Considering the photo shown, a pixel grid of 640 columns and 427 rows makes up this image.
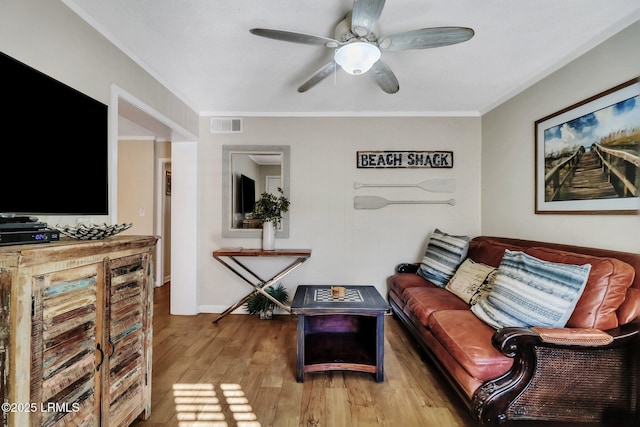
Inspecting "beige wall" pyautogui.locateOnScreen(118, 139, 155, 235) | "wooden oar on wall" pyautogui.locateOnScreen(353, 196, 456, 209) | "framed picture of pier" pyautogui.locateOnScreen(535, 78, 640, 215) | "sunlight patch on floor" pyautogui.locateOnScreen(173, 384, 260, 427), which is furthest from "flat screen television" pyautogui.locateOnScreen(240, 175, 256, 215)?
→ "framed picture of pier" pyautogui.locateOnScreen(535, 78, 640, 215)

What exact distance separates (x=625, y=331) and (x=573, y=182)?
1.12 metres

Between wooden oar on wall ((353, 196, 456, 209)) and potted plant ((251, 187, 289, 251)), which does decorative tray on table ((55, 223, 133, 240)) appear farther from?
wooden oar on wall ((353, 196, 456, 209))

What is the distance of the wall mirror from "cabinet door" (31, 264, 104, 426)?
85.5 inches

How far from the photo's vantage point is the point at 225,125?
339 cm

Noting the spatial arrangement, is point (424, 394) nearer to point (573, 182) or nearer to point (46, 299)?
point (573, 182)

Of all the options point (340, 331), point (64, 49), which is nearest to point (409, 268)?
point (340, 331)

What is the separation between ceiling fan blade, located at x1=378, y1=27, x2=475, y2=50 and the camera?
4.81 ft

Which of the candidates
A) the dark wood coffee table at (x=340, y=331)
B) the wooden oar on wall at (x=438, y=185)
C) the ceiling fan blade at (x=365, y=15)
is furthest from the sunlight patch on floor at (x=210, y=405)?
the wooden oar on wall at (x=438, y=185)

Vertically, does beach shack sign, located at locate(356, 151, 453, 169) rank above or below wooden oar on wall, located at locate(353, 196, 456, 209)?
above

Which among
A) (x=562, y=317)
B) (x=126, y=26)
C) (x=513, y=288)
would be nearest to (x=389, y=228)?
(x=513, y=288)

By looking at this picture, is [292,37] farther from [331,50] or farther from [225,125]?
[225,125]

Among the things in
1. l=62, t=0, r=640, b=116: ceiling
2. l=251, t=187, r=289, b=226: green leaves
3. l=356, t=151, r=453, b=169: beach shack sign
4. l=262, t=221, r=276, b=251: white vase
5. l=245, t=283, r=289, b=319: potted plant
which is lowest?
l=245, t=283, r=289, b=319: potted plant

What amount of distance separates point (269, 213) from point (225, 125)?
124cm

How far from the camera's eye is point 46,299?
39.8 inches
